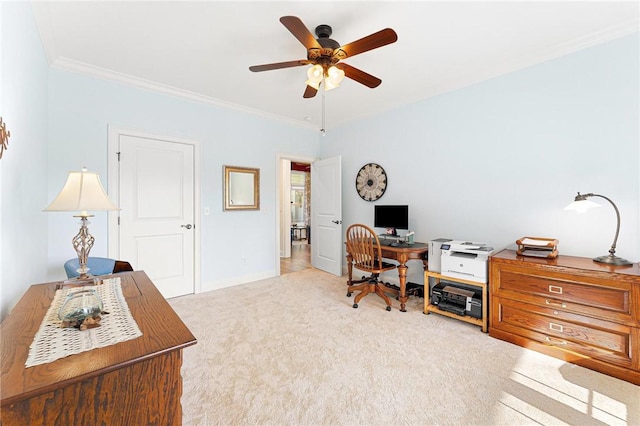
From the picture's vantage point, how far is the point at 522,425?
1.45 m

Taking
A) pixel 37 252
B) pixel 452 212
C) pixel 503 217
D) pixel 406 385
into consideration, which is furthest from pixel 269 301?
pixel 503 217

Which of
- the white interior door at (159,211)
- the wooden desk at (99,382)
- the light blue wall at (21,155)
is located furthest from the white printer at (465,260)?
the light blue wall at (21,155)

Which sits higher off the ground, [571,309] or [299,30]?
[299,30]

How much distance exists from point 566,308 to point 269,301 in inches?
110

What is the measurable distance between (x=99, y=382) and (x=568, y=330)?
283 centimetres

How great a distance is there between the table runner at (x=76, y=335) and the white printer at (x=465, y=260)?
2635mm

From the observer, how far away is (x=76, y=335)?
97 cm

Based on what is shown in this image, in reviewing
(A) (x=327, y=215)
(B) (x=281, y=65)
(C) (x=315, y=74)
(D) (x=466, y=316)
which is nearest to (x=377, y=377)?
(D) (x=466, y=316)

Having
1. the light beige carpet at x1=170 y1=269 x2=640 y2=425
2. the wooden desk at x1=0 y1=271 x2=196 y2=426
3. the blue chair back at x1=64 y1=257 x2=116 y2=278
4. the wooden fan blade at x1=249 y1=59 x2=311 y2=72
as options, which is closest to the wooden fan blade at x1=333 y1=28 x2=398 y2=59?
the wooden fan blade at x1=249 y1=59 x2=311 y2=72

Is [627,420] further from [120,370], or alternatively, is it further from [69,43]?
[69,43]

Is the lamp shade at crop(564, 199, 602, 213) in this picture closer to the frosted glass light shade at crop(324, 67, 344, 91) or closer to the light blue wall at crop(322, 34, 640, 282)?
the light blue wall at crop(322, 34, 640, 282)

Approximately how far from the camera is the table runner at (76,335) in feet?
2.82

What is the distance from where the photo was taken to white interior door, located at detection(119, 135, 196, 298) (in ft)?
10.2

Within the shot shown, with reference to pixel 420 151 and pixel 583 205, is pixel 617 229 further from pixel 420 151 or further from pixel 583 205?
pixel 420 151
